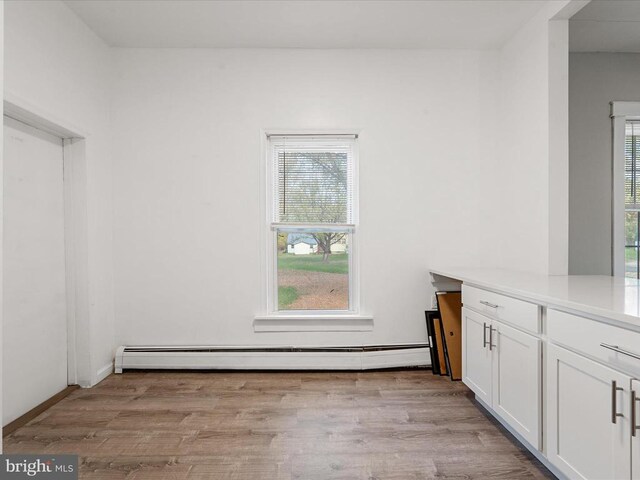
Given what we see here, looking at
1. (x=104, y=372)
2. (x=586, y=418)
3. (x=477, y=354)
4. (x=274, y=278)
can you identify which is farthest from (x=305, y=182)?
(x=586, y=418)

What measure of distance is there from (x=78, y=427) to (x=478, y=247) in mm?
3365

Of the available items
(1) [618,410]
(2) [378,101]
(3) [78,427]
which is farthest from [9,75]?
(1) [618,410]

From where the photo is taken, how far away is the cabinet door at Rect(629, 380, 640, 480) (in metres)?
1.49

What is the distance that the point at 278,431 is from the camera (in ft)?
8.48

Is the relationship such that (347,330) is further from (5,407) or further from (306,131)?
Answer: (5,407)

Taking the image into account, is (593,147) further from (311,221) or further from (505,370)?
(311,221)

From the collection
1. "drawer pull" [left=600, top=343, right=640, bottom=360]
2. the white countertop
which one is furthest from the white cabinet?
"drawer pull" [left=600, top=343, right=640, bottom=360]

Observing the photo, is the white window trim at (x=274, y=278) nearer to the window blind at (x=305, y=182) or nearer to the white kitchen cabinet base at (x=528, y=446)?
the window blind at (x=305, y=182)

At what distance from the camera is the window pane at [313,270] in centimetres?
390

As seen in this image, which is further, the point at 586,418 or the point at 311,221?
the point at 311,221

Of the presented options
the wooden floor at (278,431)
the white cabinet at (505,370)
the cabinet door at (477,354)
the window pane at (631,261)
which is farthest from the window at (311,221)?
the window pane at (631,261)

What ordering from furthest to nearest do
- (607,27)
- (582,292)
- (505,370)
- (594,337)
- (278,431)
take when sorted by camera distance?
(607,27) → (278,431) → (505,370) → (582,292) → (594,337)

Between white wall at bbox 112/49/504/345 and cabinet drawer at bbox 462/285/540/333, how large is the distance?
93 cm

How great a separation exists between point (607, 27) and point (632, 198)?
1.53 m
